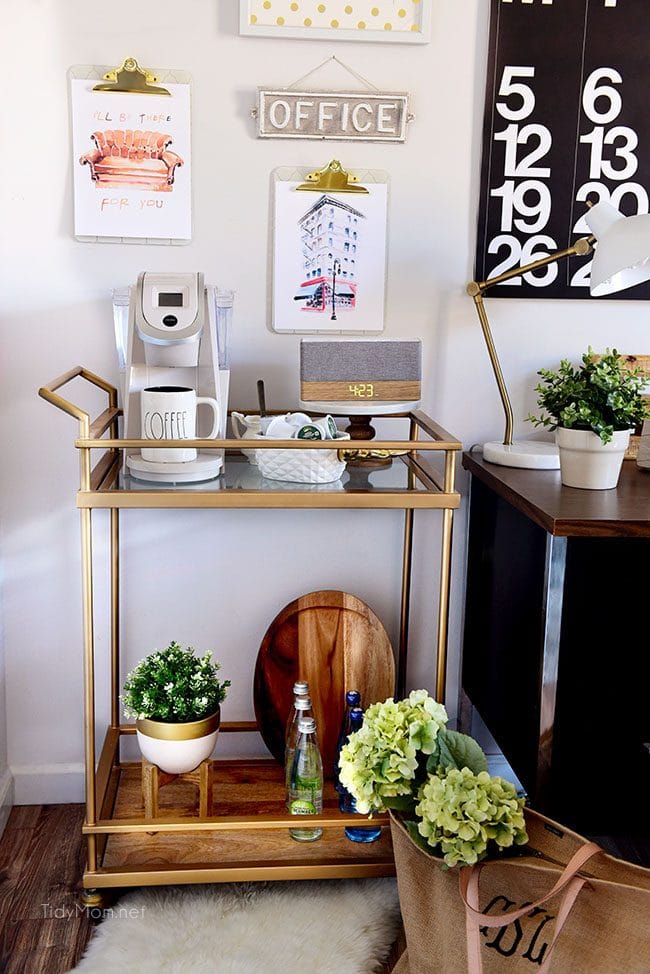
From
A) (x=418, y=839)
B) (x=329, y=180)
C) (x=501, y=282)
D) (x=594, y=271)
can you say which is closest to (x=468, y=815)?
(x=418, y=839)

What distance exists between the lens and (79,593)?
6.53 feet

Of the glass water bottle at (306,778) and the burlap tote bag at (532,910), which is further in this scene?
the glass water bottle at (306,778)

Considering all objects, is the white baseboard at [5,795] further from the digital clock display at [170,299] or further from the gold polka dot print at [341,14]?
the gold polka dot print at [341,14]

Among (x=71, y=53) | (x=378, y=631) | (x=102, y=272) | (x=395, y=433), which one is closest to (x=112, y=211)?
(x=102, y=272)

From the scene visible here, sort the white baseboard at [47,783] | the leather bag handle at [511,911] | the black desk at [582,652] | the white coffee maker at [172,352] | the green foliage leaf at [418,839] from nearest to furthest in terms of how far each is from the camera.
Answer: the leather bag handle at [511,911]
the green foliage leaf at [418,839]
the black desk at [582,652]
the white coffee maker at [172,352]
the white baseboard at [47,783]

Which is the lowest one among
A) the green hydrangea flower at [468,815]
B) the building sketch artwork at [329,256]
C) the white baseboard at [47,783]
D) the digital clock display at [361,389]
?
the white baseboard at [47,783]

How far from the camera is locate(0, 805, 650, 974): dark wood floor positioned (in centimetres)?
159

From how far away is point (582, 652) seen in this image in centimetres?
155

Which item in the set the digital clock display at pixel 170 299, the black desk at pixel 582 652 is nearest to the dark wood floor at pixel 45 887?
the black desk at pixel 582 652

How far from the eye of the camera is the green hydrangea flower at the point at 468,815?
1328 mm

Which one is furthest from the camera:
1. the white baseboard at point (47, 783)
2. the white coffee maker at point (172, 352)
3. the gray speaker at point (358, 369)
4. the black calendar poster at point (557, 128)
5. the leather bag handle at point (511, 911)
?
the white baseboard at point (47, 783)

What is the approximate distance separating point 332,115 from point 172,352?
1.89 feet

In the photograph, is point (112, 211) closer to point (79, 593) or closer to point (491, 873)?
point (79, 593)

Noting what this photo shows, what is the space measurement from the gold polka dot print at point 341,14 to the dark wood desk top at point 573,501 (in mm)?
841
